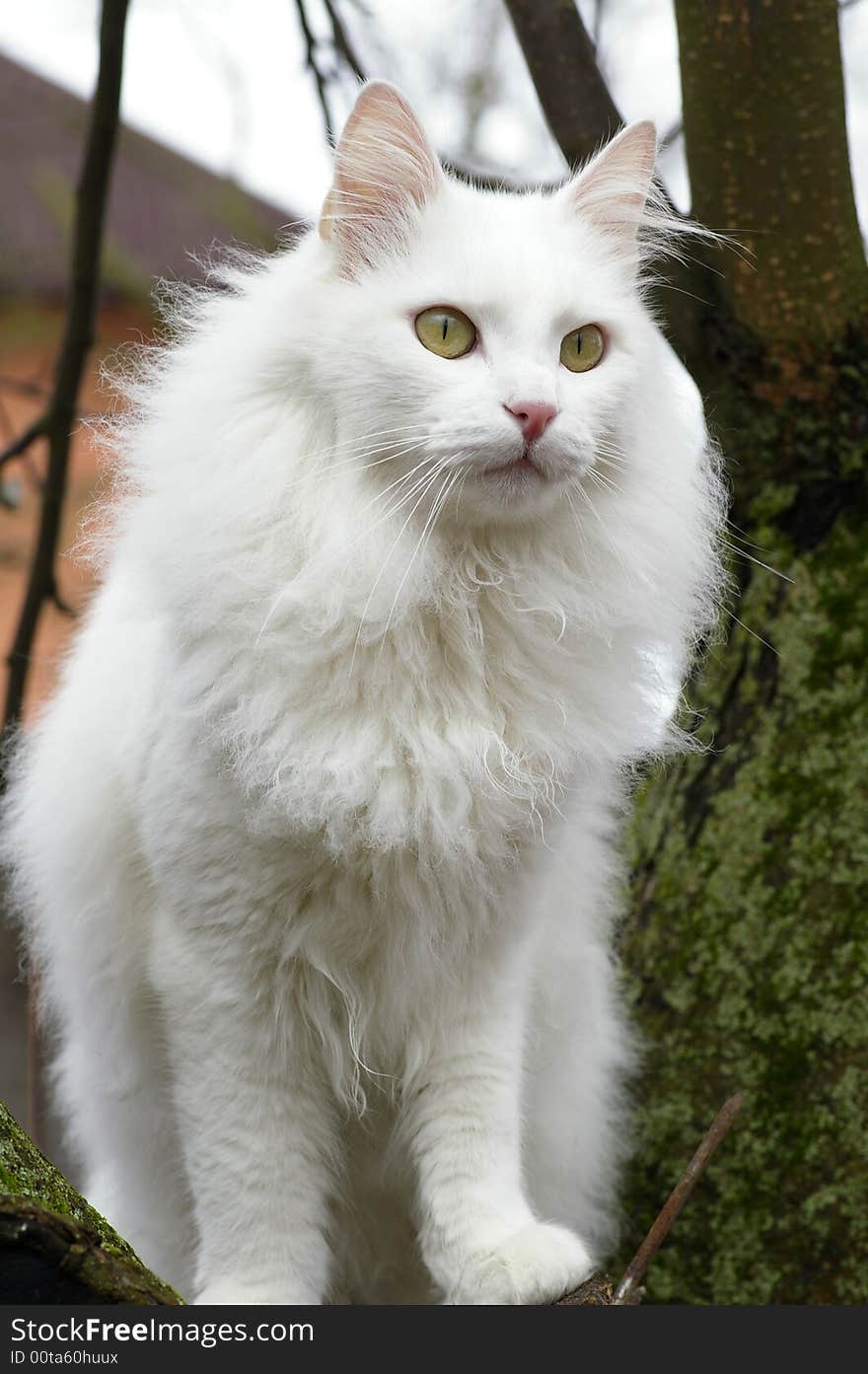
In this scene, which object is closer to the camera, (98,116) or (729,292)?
(729,292)

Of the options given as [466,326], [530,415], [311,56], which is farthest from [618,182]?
[311,56]

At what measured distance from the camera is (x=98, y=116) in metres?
2.75

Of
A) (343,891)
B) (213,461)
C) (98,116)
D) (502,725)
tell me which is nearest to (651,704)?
(502,725)

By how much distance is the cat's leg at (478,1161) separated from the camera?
172cm

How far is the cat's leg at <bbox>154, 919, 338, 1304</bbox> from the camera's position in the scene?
1787 mm

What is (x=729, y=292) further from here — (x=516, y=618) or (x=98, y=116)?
(x=98, y=116)

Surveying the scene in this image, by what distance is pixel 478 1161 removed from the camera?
1.84m

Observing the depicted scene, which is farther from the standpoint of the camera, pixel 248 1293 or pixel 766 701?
pixel 766 701

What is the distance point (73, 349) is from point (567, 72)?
3.93ft

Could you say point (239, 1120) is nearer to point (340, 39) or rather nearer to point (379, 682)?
point (379, 682)

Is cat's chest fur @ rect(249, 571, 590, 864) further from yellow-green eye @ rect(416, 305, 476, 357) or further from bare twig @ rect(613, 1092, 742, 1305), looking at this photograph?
bare twig @ rect(613, 1092, 742, 1305)

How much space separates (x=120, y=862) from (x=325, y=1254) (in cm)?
63

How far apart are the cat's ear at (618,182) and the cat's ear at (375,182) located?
0.22 meters

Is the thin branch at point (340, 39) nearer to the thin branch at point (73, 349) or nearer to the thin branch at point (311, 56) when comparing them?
the thin branch at point (311, 56)
